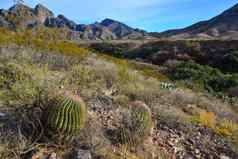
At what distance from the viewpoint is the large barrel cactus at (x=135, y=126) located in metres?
5.48

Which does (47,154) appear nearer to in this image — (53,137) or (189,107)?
(53,137)

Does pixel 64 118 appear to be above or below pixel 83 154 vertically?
above

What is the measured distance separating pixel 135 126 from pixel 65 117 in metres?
1.19

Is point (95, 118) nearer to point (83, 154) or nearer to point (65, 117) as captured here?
point (65, 117)

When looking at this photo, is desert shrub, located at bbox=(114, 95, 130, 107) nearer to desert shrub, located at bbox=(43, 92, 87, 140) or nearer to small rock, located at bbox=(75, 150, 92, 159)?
desert shrub, located at bbox=(43, 92, 87, 140)

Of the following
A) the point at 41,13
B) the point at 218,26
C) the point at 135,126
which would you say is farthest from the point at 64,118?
the point at 218,26

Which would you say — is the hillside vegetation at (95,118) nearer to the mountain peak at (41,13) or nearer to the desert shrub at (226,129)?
the desert shrub at (226,129)

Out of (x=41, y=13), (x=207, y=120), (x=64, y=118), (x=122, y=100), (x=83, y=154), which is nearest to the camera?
(x=83, y=154)

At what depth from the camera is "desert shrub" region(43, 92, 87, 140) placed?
4836 millimetres

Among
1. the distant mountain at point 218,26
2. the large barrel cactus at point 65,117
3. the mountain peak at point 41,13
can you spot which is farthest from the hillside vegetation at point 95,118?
the distant mountain at point 218,26

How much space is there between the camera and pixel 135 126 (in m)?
5.63

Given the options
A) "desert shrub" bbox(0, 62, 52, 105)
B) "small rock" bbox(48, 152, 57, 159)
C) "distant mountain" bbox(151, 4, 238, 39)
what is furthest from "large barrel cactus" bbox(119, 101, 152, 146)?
"distant mountain" bbox(151, 4, 238, 39)

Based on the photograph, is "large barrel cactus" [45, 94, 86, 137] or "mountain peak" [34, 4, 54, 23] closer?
"large barrel cactus" [45, 94, 86, 137]

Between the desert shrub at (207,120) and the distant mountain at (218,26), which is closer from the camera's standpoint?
the desert shrub at (207,120)
